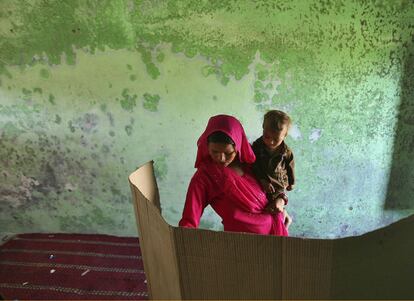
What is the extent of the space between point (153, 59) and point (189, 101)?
0.28 m

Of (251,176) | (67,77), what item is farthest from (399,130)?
(67,77)

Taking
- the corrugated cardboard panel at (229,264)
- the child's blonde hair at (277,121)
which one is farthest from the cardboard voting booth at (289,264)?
the child's blonde hair at (277,121)

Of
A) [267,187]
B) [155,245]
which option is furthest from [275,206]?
[155,245]

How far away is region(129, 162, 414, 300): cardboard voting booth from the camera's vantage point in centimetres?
64

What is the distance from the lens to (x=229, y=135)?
44.8 inches

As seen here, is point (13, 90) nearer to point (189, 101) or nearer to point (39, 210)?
point (39, 210)

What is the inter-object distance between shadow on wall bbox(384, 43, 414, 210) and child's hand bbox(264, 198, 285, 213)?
3.09 feet

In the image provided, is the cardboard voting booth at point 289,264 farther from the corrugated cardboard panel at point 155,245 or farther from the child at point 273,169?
the child at point 273,169

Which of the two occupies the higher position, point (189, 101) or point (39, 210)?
point (189, 101)

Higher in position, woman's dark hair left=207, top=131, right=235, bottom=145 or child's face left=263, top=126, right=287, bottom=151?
child's face left=263, top=126, right=287, bottom=151

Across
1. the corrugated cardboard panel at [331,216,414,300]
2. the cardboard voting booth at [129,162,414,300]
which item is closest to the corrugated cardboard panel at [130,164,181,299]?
the cardboard voting booth at [129,162,414,300]

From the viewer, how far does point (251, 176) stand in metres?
1.27

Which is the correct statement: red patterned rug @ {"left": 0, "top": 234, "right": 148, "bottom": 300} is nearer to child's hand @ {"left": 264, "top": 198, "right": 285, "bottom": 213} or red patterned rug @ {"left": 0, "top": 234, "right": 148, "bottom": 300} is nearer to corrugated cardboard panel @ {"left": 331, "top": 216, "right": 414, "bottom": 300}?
child's hand @ {"left": 264, "top": 198, "right": 285, "bottom": 213}

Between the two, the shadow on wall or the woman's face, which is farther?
the shadow on wall
